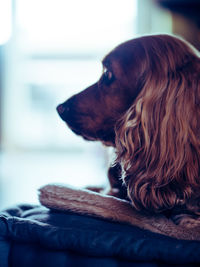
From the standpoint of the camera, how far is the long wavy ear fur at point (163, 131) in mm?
959

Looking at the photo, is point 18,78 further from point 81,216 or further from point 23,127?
point 81,216

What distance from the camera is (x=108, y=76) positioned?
1.20 metres

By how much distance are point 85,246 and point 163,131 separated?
396 mm

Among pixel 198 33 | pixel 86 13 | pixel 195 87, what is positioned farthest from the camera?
pixel 86 13

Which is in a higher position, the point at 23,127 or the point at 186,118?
the point at 186,118

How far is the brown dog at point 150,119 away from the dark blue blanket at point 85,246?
0.14m

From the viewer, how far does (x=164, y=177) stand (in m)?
0.96

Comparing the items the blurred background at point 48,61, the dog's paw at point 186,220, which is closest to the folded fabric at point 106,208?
the dog's paw at point 186,220

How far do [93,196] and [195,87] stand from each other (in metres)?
0.42

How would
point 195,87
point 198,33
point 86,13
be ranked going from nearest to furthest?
point 195,87, point 198,33, point 86,13

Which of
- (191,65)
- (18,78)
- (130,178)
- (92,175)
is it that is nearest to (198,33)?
(92,175)

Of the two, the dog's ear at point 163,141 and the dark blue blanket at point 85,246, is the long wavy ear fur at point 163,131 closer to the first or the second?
the dog's ear at point 163,141

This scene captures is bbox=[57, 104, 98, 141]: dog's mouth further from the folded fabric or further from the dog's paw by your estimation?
the dog's paw

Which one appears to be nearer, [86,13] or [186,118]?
[186,118]
